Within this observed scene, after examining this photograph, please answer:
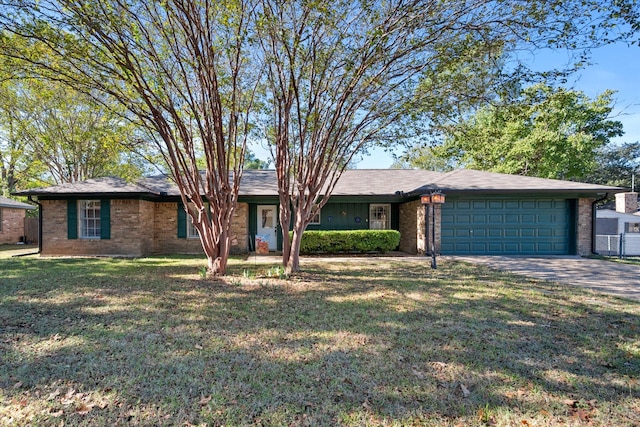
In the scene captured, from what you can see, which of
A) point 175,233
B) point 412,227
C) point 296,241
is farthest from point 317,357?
point 175,233

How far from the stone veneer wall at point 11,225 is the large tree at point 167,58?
47.0ft

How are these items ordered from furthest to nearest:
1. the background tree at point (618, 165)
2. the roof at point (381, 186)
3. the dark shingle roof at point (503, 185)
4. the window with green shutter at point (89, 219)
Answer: the background tree at point (618, 165) < the window with green shutter at point (89, 219) < the roof at point (381, 186) < the dark shingle roof at point (503, 185)

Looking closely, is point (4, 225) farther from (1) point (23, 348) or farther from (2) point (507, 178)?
(2) point (507, 178)

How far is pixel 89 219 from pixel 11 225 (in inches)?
356

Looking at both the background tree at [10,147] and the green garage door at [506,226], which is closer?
the green garage door at [506,226]

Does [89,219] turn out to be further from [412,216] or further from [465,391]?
[465,391]

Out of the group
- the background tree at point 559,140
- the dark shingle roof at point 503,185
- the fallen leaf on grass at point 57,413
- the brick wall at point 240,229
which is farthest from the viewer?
the background tree at point 559,140

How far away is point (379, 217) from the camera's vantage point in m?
13.0

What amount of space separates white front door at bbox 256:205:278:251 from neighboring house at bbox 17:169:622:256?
1.28ft

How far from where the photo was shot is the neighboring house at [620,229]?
10695 millimetres

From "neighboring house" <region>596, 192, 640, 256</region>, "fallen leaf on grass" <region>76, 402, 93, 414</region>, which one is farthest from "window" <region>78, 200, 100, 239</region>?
"neighboring house" <region>596, 192, 640, 256</region>

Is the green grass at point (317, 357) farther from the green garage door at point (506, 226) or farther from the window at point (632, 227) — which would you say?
the window at point (632, 227)

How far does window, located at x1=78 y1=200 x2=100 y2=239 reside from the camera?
1127cm

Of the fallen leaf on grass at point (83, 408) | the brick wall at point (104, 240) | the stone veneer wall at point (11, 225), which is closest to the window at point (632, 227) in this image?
the fallen leaf on grass at point (83, 408)
